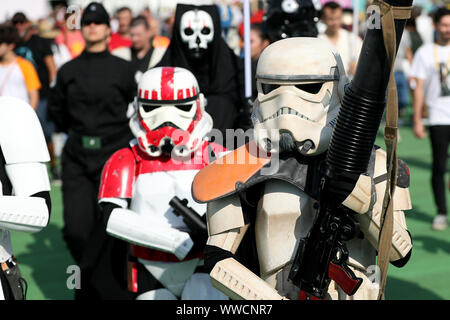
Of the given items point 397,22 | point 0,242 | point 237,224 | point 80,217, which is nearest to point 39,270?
point 80,217

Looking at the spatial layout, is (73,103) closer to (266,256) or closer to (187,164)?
(187,164)

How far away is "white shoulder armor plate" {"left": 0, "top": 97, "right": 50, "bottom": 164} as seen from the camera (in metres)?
3.23

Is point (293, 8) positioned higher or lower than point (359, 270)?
higher

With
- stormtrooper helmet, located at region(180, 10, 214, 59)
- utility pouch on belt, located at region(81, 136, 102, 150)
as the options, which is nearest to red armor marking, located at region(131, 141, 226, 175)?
stormtrooper helmet, located at region(180, 10, 214, 59)

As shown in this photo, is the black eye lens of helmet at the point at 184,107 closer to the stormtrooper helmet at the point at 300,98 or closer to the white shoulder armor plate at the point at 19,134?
the white shoulder armor plate at the point at 19,134

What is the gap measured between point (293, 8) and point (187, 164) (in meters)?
2.90

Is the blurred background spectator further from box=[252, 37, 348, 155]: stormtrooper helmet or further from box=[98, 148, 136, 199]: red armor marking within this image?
box=[252, 37, 348, 155]: stormtrooper helmet

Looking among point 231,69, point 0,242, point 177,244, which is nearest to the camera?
point 0,242

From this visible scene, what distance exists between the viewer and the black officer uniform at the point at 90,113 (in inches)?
245

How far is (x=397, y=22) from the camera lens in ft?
7.70

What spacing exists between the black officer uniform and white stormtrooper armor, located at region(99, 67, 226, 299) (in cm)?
197

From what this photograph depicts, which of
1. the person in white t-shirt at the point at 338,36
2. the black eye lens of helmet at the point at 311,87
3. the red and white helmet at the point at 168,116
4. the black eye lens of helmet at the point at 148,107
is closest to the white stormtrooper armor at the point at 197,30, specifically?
the red and white helmet at the point at 168,116

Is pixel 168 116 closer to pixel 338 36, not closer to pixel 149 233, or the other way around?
pixel 149 233

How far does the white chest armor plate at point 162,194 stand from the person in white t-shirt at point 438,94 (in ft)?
12.4
